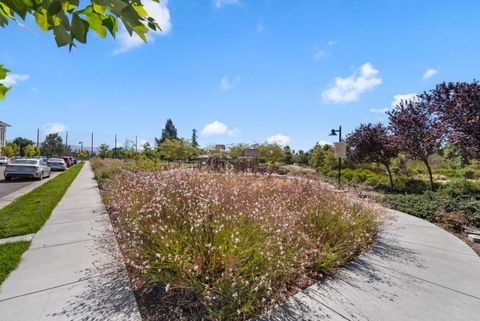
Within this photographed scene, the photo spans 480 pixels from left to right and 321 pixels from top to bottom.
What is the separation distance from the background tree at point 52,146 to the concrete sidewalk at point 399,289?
79.6 metres

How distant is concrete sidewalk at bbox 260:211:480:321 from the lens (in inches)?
111

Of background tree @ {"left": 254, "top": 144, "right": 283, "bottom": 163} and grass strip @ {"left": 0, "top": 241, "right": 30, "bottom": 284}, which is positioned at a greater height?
background tree @ {"left": 254, "top": 144, "right": 283, "bottom": 163}

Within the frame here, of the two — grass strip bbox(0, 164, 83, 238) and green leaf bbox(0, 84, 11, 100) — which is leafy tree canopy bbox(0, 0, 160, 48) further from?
grass strip bbox(0, 164, 83, 238)

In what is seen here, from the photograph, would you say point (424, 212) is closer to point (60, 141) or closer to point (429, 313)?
point (429, 313)

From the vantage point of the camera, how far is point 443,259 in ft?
14.5

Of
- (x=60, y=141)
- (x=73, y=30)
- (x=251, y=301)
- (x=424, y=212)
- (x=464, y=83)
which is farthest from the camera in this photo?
(x=60, y=141)

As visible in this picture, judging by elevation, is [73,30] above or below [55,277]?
above

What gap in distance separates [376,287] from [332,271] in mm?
558

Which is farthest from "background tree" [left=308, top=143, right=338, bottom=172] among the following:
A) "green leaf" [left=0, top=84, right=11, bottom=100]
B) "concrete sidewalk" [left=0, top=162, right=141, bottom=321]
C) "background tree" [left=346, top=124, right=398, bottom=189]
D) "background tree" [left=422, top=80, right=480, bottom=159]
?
"green leaf" [left=0, top=84, right=11, bottom=100]

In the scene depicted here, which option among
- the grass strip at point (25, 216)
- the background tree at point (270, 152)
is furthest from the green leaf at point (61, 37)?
the background tree at point (270, 152)

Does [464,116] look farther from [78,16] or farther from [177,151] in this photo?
[177,151]

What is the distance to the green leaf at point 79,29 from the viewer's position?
44.9 inches

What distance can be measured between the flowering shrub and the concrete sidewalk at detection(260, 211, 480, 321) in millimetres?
248

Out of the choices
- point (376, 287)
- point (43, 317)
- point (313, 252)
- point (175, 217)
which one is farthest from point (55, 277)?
point (376, 287)
